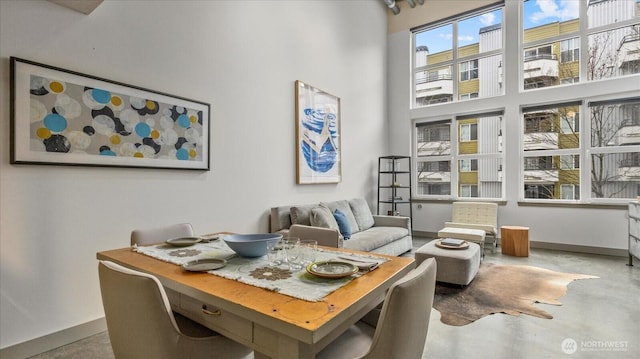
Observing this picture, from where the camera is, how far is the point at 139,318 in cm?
107

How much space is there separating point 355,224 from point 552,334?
8.32ft

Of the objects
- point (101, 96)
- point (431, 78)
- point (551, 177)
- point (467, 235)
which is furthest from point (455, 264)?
point (431, 78)

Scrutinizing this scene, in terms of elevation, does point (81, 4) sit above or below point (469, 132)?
above

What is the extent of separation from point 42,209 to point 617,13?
735 centimetres

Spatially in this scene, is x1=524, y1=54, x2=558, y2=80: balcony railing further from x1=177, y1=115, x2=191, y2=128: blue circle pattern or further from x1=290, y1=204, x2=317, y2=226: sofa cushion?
x1=177, y1=115, x2=191, y2=128: blue circle pattern

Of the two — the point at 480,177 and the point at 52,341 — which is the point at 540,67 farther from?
the point at 52,341

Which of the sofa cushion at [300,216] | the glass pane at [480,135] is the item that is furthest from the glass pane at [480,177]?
the sofa cushion at [300,216]

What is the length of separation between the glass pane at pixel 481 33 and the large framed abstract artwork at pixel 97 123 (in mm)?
5211

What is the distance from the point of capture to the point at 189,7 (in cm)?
287

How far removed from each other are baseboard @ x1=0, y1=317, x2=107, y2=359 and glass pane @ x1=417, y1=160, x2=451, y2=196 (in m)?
5.52

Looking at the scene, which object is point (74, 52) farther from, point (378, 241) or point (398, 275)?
Result: point (378, 241)

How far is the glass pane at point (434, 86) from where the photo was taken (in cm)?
605

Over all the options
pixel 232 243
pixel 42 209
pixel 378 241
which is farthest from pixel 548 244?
pixel 42 209

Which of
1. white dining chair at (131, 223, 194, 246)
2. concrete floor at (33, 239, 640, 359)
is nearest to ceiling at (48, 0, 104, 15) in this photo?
white dining chair at (131, 223, 194, 246)
